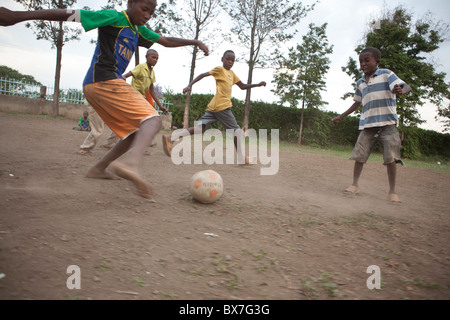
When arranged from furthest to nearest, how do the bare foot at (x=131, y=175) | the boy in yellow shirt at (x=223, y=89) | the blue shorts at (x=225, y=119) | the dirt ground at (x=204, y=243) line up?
the blue shorts at (x=225, y=119)
the boy in yellow shirt at (x=223, y=89)
the bare foot at (x=131, y=175)
the dirt ground at (x=204, y=243)

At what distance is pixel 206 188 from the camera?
3342 mm

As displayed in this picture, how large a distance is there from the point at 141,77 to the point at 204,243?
14.8 feet

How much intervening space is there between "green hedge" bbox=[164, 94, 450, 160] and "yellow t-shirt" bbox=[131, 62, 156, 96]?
11.6 meters

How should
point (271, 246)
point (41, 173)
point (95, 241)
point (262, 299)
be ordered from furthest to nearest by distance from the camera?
point (41, 173)
point (271, 246)
point (95, 241)
point (262, 299)

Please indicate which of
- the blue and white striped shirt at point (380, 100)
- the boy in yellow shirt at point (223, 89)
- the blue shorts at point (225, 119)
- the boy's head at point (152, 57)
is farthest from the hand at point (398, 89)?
the boy's head at point (152, 57)

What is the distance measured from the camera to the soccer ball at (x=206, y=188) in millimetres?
3346

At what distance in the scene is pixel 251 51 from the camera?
699 inches

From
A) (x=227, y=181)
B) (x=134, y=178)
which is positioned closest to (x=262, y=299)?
(x=134, y=178)

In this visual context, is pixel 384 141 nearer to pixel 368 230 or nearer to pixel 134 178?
pixel 368 230

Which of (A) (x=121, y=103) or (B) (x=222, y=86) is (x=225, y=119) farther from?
(A) (x=121, y=103)

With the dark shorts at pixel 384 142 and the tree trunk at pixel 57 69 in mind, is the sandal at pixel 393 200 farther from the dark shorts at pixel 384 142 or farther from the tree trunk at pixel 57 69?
the tree trunk at pixel 57 69

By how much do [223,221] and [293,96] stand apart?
1645cm

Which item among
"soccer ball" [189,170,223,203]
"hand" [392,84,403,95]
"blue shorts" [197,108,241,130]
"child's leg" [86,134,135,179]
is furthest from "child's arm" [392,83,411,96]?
"child's leg" [86,134,135,179]

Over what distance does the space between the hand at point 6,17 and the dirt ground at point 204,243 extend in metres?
1.54
